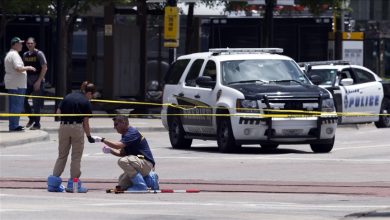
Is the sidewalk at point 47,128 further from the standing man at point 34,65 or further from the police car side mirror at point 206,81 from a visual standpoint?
the police car side mirror at point 206,81

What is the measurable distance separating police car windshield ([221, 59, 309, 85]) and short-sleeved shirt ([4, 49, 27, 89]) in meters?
4.88

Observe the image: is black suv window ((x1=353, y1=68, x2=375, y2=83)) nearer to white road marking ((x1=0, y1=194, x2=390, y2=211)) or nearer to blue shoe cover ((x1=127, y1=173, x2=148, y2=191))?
blue shoe cover ((x1=127, y1=173, x2=148, y2=191))

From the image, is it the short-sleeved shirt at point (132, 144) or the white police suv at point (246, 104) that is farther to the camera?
the white police suv at point (246, 104)

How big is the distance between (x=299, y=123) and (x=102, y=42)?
1969 centimetres

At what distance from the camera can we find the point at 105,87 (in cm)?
3741

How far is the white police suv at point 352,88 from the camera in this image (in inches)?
1152

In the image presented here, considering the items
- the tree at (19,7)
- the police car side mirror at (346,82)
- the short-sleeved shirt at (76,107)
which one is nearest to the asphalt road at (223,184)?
the short-sleeved shirt at (76,107)

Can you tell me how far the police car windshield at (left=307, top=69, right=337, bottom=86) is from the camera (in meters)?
29.6

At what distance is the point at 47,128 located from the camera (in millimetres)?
27938

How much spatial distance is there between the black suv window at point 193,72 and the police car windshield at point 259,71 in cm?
95

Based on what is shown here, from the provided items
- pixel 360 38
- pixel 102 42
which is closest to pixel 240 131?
pixel 360 38

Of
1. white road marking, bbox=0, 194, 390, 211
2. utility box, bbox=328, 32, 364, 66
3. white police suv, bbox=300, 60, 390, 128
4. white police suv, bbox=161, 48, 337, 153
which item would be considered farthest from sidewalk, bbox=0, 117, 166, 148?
white road marking, bbox=0, 194, 390, 211

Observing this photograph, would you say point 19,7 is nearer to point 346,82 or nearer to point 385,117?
point 346,82

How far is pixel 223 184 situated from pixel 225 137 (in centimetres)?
499
